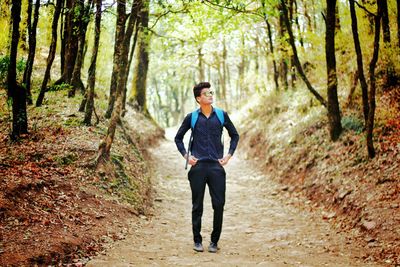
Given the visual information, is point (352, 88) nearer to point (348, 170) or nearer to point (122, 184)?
point (348, 170)

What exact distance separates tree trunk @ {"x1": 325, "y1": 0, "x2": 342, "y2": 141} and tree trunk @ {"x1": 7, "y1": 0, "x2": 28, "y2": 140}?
6599 millimetres

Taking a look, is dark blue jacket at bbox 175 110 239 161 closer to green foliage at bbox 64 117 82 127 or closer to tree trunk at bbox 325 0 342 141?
tree trunk at bbox 325 0 342 141

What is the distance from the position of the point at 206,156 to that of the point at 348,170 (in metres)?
4.10

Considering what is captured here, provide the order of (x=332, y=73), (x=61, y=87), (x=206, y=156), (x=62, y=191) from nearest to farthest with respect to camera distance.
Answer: (x=206, y=156) < (x=62, y=191) < (x=332, y=73) < (x=61, y=87)

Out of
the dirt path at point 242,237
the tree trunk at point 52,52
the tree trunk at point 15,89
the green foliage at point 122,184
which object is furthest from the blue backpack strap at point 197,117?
the tree trunk at point 52,52

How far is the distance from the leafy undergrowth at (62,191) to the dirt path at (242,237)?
1.46 feet

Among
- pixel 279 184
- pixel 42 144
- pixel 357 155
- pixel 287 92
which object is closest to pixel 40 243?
pixel 42 144

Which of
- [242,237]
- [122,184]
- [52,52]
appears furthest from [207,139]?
[52,52]

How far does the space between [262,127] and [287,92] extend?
1741 millimetres

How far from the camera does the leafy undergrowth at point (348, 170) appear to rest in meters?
6.09

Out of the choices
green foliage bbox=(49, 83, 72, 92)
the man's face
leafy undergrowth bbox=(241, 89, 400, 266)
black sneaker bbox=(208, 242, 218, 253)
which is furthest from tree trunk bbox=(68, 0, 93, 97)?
leafy undergrowth bbox=(241, 89, 400, 266)

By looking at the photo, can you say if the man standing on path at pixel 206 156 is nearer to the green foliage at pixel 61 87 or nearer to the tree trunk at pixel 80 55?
the tree trunk at pixel 80 55

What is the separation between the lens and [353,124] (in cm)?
940

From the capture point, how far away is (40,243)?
482 centimetres
